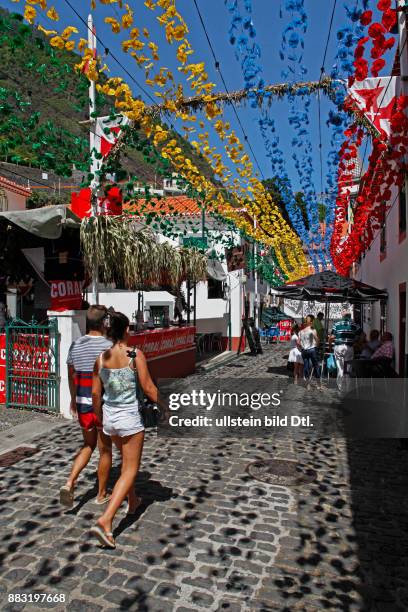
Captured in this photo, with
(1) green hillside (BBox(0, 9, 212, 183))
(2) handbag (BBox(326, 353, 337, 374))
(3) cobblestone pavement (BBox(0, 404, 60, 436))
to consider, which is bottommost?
(3) cobblestone pavement (BBox(0, 404, 60, 436))

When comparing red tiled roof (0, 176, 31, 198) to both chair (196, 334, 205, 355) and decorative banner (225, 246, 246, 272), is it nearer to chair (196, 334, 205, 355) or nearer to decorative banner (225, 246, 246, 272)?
decorative banner (225, 246, 246, 272)

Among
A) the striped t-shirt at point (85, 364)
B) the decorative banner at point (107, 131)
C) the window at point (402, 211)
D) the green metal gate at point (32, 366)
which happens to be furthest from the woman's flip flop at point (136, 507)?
the window at point (402, 211)

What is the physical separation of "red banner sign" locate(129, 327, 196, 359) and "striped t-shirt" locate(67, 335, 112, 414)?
5.33 meters

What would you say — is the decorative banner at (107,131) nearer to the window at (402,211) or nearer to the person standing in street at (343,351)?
the window at (402,211)

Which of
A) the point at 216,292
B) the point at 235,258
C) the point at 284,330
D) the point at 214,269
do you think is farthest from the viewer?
the point at 284,330

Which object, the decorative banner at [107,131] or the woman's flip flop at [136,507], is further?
the decorative banner at [107,131]

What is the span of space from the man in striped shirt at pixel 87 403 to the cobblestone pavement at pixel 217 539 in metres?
0.27

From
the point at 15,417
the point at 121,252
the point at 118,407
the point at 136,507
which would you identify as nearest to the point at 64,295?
the point at 121,252

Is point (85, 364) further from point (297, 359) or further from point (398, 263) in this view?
point (398, 263)

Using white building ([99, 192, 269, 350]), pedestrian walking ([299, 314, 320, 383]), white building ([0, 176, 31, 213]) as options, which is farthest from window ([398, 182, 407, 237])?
white building ([0, 176, 31, 213])

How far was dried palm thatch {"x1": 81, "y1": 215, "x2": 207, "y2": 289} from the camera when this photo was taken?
354 inches

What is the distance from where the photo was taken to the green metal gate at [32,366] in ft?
28.9

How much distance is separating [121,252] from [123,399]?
5.83m

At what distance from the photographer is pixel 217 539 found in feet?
14.0
